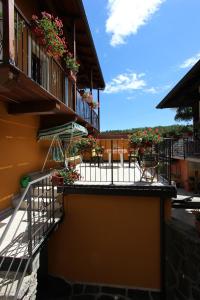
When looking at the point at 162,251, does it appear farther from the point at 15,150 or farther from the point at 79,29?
the point at 79,29

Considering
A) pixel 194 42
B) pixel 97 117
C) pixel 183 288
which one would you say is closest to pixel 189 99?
pixel 194 42

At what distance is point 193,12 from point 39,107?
8104 millimetres

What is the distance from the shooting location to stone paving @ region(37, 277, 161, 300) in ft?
15.9

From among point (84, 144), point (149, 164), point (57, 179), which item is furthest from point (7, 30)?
point (84, 144)

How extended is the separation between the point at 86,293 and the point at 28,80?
4767mm

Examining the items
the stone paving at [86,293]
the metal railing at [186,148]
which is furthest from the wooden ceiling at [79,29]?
the stone paving at [86,293]

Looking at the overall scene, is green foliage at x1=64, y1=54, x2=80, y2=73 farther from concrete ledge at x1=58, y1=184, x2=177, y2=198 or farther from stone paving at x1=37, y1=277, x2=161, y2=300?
stone paving at x1=37, y1=277, x2=161, y2=300

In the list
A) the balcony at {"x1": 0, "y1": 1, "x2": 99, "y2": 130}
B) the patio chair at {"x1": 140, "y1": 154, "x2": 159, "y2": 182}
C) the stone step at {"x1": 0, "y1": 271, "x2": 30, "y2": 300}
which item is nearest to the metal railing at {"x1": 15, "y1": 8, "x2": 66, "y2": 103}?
the balcony at {"x1": 0, "y1": 1, "x2": 99, "y2": 130}

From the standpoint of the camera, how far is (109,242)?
511 cm

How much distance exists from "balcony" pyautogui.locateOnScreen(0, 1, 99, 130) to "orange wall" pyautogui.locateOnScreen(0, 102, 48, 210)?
0.46m

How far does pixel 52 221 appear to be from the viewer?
454 cm

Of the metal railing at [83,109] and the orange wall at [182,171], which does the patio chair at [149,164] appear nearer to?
the metal railing at [83,109]

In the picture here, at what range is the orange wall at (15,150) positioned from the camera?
16.5ft

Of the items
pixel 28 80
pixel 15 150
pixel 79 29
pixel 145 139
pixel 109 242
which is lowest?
pixel 109 242
